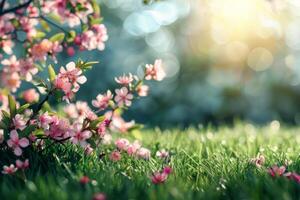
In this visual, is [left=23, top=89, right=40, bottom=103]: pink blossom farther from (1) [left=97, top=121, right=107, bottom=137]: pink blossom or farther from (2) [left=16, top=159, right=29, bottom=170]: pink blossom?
(2) [left=16, top=159, right=29, bottom=170]: pink blossom

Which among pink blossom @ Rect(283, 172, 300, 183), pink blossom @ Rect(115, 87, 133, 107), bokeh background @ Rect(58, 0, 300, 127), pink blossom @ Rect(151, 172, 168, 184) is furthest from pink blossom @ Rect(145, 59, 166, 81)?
bokeh background @ Rect(58, 0, 300, 127)

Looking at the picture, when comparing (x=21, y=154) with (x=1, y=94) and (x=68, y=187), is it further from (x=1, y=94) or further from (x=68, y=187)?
(x=1, y=94)

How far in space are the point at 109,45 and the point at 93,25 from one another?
1124 centimetres

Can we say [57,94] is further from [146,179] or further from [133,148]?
[146,179]

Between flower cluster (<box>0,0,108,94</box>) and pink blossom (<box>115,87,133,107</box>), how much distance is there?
0.65 m

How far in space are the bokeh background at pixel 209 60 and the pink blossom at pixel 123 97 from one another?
954 cm

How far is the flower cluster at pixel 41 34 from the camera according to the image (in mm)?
4309

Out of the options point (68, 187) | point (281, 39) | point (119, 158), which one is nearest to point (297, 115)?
point (281, 39)

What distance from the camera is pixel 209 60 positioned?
1525cm

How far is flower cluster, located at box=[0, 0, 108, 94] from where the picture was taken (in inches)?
170

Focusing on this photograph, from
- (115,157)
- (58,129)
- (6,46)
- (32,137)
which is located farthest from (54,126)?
(6,46)

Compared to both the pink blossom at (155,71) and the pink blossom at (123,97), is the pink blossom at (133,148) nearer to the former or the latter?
the pink blossom at (123,97)

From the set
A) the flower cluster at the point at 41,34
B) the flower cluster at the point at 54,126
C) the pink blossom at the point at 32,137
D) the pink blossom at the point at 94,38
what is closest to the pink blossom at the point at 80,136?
the flower cluster at the point at 54,126

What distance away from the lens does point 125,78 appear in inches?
151
